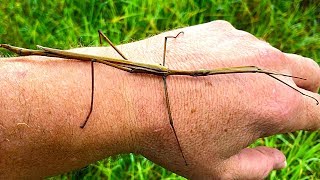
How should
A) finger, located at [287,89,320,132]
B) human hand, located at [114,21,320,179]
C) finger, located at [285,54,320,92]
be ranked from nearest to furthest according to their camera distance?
human hand, located at [114,21,320,179] < finger, located at [287,89,320,132] < finger, located at [285,54,320,92]

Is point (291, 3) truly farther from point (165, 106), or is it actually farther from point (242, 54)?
point (165, 106)

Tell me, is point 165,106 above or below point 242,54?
below

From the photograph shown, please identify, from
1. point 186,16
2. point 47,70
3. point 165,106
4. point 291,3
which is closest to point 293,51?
point 291,3

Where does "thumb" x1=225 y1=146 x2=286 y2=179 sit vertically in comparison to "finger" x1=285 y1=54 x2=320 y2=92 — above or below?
below

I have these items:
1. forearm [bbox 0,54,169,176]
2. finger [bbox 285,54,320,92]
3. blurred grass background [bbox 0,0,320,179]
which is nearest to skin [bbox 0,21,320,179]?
forearm [bbox 0,54,169,176]

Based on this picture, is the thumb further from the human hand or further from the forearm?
the forearm

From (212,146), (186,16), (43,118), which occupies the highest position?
(186,16)
